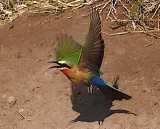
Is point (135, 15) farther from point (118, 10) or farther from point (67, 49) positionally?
point (67, 49)

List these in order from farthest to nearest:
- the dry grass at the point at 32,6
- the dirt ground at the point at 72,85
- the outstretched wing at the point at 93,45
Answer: the dry grass at the point at 32,6 < the dirt ground at the point at 72,85 < the outstretched wing at the point at 93,45

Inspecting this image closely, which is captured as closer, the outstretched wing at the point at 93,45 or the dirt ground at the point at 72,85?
the outstretched wing at the point at 93,45

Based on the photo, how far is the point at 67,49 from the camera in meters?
3.98

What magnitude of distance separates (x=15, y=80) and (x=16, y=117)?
538 millimetres

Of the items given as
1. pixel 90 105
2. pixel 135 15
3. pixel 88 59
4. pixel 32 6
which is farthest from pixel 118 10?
pixel 88 59

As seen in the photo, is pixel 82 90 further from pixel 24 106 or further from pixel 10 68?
pixel 10 68

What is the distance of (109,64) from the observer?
4633 millimetres

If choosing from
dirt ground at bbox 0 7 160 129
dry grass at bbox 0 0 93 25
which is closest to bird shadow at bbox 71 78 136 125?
dirt ground at bbox 0 7 160 129

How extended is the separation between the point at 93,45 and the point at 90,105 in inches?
36.2

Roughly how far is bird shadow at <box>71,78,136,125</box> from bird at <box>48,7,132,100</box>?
0.90 ft

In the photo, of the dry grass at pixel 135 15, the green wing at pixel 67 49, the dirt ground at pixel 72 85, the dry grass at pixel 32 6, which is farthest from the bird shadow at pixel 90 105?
the dry grass at pixel 32 6

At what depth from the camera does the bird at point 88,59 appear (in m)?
3.64

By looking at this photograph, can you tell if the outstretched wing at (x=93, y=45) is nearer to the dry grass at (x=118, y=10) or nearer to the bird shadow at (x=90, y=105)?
the bird shadow at (x=90, y=105)

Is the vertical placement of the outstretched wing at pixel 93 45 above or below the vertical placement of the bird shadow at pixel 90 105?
above
